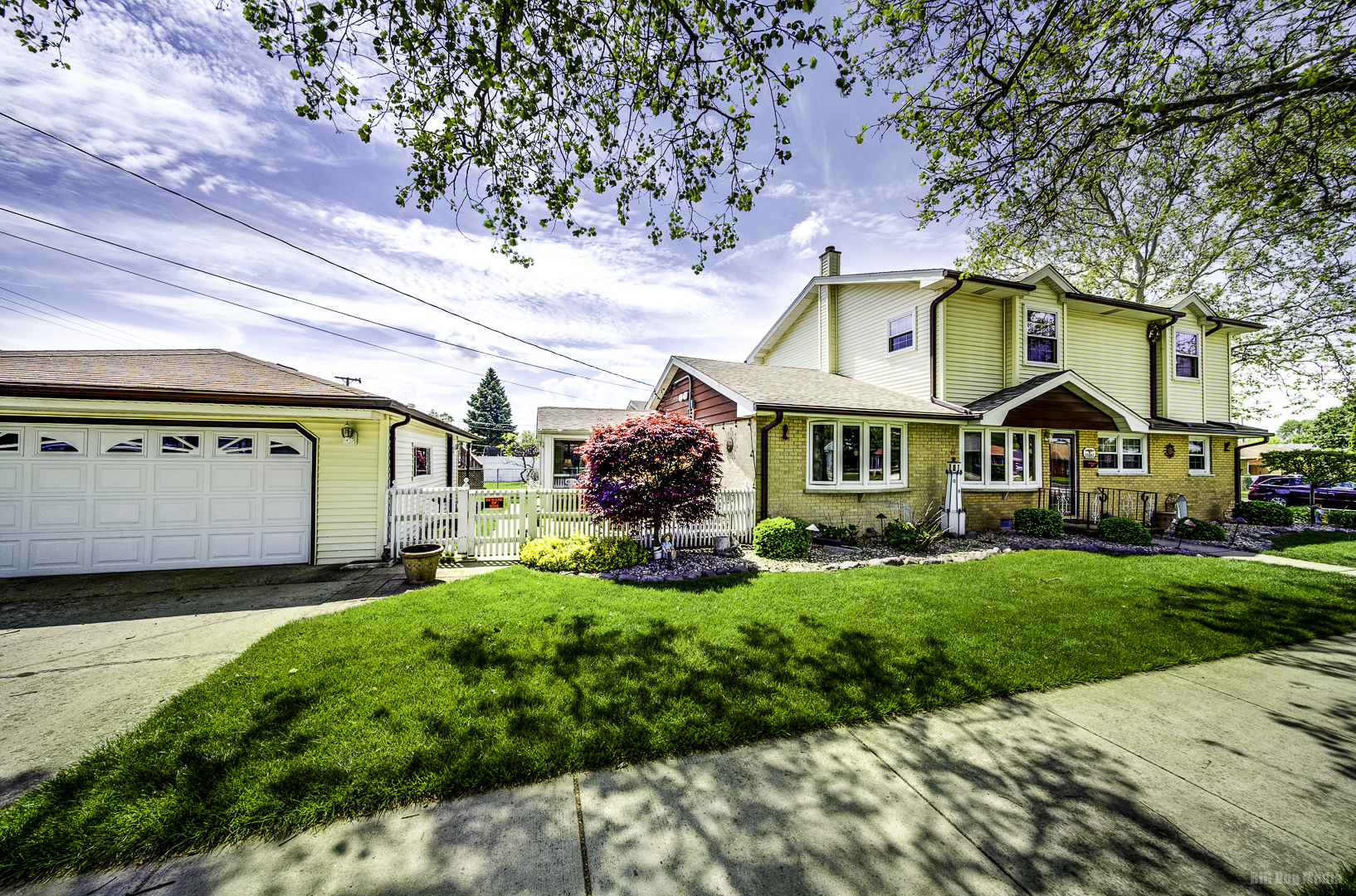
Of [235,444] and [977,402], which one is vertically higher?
[977,402]

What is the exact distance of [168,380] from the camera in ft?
25.5

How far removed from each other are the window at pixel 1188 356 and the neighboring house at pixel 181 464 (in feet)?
77.8

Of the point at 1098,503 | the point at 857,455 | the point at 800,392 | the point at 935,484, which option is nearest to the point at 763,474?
the point at 800,392

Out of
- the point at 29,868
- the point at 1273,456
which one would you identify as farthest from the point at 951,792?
the point at 1273,456

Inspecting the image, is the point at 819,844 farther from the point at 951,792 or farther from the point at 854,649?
the point at 854,649

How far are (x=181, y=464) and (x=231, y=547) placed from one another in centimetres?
161

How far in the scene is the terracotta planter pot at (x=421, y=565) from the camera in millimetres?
7324

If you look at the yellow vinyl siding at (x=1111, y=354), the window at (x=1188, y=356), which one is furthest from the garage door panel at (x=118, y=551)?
the window at (x=1188, y=356)

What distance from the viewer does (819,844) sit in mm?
2434

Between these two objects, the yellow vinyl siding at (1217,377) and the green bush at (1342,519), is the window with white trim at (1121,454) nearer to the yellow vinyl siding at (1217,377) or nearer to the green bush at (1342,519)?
the yellow vinyl siding at (1217,377)

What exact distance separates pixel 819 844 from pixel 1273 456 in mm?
32709

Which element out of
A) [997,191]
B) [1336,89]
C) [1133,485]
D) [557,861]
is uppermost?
[1336,89]

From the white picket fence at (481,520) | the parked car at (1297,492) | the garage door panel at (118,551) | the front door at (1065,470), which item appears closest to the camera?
the garage door panel at (118,551)

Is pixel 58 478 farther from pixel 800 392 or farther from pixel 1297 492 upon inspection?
pixel 1297 492
